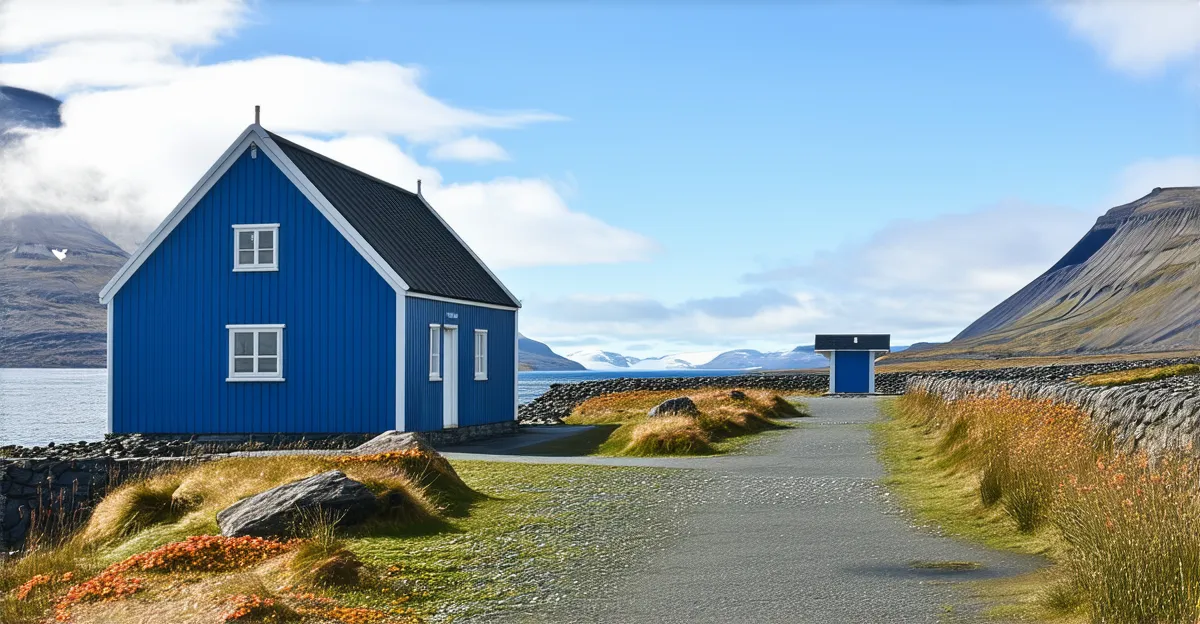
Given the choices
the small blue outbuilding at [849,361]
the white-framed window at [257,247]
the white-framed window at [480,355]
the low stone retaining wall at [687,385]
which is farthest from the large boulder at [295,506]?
the small blue outbuilding at [849,361]

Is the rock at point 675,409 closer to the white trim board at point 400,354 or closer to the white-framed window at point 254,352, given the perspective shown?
the white trim board at point 400,354

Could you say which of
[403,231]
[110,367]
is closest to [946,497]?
[403,231]

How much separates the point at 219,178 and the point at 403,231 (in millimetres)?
5082

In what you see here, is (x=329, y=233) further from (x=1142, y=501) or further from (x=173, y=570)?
(x=1142, y=501)

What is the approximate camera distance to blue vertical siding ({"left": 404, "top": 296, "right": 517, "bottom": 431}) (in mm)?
26391

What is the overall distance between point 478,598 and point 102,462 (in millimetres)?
13717

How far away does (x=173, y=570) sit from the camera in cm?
1045

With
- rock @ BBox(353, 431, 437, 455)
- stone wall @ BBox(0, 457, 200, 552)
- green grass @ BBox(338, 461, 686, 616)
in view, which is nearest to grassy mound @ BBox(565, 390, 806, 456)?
green grass @ BBox(338, 461, 686, 616)

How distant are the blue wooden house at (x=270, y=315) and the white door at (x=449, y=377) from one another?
383mm

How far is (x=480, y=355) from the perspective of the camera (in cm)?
3125

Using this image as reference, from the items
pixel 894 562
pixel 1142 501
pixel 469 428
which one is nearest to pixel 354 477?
pixel 894 562

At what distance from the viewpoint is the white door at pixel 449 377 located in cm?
2855

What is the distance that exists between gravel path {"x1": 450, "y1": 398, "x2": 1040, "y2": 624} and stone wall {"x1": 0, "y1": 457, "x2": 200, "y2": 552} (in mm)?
10304

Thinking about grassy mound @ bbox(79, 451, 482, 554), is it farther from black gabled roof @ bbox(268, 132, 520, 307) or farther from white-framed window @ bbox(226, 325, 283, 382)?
black gabled roof @ bbox(268, 132, 520, 307)
